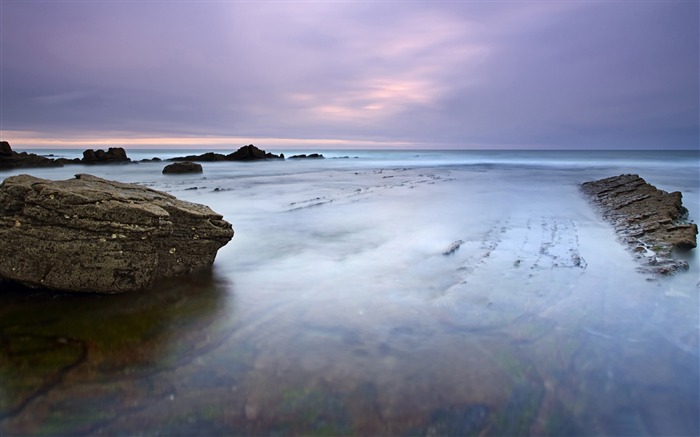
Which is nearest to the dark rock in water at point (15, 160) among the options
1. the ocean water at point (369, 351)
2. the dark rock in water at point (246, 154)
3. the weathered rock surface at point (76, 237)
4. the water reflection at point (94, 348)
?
the dark rock in water at point (246, 154)

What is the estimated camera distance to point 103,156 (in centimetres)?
4028

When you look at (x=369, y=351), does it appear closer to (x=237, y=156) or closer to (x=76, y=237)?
(x=76, y=237)

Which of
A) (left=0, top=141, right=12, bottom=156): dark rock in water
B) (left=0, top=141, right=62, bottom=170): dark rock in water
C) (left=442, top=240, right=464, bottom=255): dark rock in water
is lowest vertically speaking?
(left=442, top=240, right=464, bottom=255): dark rock in water

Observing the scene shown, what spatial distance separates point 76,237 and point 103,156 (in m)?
42.5

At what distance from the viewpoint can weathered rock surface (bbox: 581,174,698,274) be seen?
617 cm

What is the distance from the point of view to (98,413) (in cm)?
263

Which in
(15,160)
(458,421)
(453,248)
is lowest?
(458,421)

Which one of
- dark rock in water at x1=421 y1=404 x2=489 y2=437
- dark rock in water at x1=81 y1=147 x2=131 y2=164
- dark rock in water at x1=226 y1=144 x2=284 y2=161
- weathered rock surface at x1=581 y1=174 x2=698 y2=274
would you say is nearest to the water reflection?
dark rock in water at x1=421 y1=404 x2=489 y2=437

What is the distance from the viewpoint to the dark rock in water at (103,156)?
39059 mm

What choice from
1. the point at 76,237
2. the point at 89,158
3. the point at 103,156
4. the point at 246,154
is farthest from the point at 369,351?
the point at 246,154

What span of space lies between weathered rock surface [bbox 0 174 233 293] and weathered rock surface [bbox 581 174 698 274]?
21.8 feet

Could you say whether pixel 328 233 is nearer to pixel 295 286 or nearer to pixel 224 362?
pixel 295 286

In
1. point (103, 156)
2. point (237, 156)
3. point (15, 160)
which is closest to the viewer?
point (15, 160)

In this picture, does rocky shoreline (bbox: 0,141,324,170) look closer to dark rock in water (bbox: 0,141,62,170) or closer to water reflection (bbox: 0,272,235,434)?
dark rock in water (bbox: 0,141,62,170)
